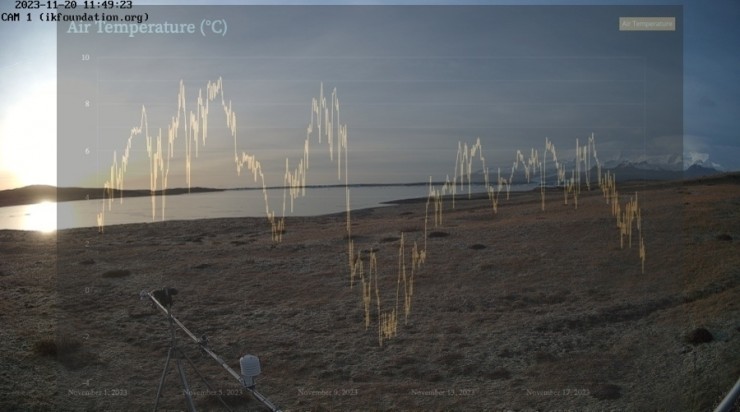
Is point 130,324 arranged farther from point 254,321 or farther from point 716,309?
point 716,309

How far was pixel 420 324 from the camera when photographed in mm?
14477

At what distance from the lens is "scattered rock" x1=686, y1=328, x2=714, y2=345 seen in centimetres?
1160

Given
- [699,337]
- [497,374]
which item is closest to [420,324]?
[497,374]

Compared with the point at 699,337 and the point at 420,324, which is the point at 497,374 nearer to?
the point at 420,324

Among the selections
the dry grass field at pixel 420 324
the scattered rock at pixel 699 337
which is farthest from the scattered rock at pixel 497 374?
the scattered rock at pixel 699 337

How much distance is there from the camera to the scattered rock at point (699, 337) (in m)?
11.6

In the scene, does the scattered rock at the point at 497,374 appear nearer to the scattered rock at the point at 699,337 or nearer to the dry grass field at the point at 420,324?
the dry grass field at the point at 420,324

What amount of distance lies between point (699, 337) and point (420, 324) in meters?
6.83

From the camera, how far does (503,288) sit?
688 inches

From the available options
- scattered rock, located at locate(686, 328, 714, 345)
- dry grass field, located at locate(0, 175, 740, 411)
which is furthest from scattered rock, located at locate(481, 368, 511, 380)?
scattered rock, located at locate(686, 328, 714, 345)

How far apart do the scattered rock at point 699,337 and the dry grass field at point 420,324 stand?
36 millimetres

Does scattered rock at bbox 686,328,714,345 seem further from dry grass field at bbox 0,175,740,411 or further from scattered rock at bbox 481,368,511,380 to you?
scattered rock at bbox 481,368,511,380

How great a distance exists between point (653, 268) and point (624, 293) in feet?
10.6

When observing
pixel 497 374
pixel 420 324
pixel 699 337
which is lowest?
pixel 497 374
